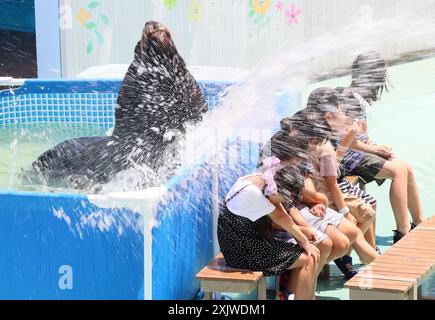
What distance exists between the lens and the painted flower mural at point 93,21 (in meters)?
11.9

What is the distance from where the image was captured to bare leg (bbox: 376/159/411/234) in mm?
5777

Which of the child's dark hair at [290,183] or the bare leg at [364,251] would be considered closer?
the child's dark hair at [290,183]

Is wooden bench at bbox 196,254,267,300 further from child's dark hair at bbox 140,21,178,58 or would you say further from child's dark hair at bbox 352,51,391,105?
child's dark hair at bbox 352,51,391,105

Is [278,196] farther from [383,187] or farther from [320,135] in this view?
[383,187]

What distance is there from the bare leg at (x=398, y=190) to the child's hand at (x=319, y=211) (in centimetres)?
104

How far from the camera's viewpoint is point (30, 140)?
802 cm

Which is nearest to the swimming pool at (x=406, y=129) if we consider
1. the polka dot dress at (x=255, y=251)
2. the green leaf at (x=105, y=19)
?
the polka dot dress at (x=255, y=251)

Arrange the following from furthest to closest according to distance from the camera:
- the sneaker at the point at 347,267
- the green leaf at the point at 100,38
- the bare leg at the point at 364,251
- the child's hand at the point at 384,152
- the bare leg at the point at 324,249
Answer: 1. the green leaf at the point at 100,38
2. the child's hand at the point at 384,152
3. the sneaker at the point at 347,267
4. the bare leg at the point at 364,251
5. the bare leg at the point at 324,249

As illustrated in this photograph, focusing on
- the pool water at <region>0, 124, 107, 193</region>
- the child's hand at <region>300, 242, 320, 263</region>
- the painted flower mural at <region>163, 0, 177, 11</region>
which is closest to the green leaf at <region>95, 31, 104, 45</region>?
the painted flower mural at <region>163, 0, 177, 11</region>

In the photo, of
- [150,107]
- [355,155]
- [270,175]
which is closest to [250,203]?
[270,175]

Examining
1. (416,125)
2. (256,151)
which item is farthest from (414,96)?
(256,151)

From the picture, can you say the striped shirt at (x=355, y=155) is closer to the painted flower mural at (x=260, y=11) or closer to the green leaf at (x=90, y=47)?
the painted flower mural at (x=260, y=11)

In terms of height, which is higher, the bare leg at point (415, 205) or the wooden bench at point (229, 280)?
the bare leg at point (415, 205)

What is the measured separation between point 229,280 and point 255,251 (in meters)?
0.23
